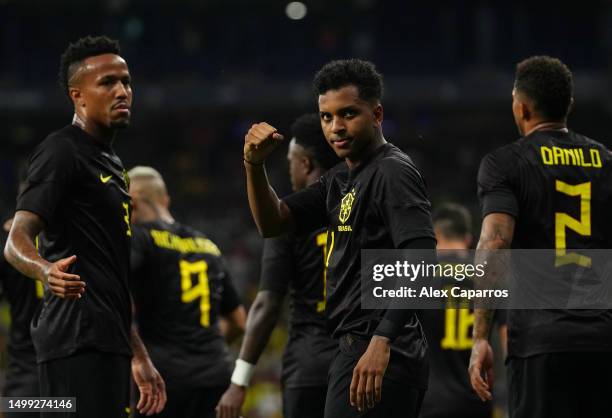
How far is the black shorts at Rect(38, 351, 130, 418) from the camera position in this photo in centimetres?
420

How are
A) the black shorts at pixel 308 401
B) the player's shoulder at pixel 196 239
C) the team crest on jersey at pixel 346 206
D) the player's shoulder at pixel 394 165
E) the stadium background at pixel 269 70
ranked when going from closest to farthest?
the player's shoulder at pixel 394 165 → the team crest on jersey at pixel 346 206 → the black shorts at pixel 308 401 → the player's shoulder at pixel 196 239 → the stadium background at pixel 269 70

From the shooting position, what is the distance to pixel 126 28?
28453mm

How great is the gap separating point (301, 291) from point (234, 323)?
1.76 meters

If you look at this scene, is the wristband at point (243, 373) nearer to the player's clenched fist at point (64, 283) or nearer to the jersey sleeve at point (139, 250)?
the jersey sleeve at point (139, 250)

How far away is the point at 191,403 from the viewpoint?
20.5 feet

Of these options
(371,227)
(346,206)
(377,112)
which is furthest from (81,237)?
(377,112)

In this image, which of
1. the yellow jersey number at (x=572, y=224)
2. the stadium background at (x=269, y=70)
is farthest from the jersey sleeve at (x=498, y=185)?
the stadium background at (x=269, y=70)

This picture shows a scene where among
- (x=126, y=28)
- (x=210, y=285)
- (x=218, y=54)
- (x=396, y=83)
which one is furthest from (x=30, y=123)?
(x=210, y=285)

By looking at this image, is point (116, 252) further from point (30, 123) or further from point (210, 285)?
point (30, 123)

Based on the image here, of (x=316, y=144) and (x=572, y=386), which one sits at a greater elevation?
(x=316, y=144)

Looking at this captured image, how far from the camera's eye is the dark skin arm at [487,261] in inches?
173

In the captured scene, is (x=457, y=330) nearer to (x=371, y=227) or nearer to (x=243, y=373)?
(x=243, y=373)

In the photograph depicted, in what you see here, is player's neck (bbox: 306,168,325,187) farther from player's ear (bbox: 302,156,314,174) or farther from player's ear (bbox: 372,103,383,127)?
player's ear (bbox: 372,103,383,127)

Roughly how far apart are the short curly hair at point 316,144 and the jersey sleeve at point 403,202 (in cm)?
169
